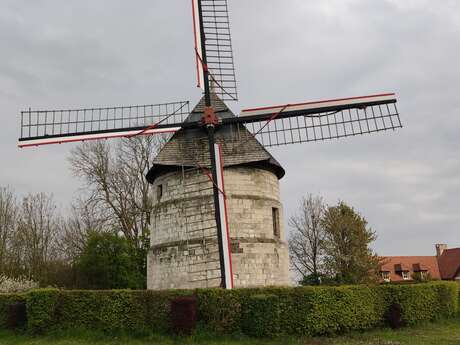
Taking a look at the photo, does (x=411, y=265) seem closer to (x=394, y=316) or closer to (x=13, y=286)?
(x=394, y=316)

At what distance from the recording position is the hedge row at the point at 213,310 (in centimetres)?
1234

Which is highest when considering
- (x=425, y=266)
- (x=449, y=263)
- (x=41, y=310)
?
(x=449, y=263)

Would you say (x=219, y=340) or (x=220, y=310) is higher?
(x=220, y=310)

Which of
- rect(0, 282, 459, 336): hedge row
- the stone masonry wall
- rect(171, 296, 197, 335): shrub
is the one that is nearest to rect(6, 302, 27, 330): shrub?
rect(0, 282, 459, 336): hedge row

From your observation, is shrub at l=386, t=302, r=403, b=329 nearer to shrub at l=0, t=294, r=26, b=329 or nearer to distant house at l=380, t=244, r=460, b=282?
shrub at l=0, t=294, r=26, b=329

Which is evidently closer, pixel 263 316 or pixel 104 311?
pixel 263 316

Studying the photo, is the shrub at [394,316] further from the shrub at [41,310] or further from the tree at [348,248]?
the tree at [348,248]

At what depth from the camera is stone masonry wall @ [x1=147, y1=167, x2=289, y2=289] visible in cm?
1538

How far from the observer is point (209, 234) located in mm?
15594

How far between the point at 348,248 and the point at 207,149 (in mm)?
17583

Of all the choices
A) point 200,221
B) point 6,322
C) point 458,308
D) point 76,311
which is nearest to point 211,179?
point 200,221

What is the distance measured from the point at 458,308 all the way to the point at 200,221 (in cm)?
1100

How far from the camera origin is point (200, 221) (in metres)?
15.7

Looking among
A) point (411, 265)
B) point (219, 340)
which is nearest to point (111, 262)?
point (219, 340)
